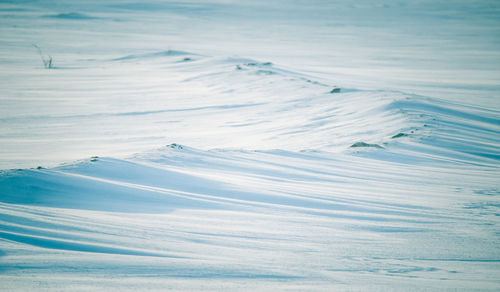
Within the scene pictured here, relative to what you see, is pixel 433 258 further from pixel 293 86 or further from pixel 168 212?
pixel 293 86

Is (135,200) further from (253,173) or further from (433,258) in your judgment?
(433,258)

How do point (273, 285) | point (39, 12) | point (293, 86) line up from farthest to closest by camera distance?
1. point (39, 12)
2. point (293, 86)
3. point (273, 285)

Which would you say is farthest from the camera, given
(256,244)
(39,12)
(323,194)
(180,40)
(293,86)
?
(39,12)

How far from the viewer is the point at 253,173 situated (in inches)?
140

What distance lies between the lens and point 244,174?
350cm

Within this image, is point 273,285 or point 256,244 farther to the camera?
point 256,244

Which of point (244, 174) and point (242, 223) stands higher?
point (242, 223)

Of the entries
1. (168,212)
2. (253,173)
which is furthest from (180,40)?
(168,212)

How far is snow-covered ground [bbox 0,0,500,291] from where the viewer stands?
194 centimetres

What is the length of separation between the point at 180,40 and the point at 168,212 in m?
13.4

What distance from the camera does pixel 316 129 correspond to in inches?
219

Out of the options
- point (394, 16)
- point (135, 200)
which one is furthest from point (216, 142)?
point (394, 16)

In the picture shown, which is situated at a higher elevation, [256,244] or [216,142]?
[256,244]

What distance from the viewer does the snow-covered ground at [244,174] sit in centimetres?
194
